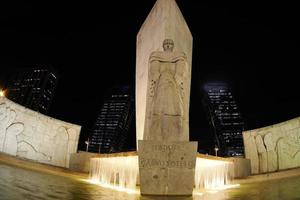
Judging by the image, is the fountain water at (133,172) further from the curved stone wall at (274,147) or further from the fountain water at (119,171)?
the curved stone wall at (274,147)

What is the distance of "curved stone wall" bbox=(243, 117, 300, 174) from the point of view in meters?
12.9

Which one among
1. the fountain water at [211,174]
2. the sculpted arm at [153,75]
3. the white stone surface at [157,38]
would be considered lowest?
the fountain water at [211,174]

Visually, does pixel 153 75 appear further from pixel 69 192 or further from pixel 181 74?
pixel 69 192

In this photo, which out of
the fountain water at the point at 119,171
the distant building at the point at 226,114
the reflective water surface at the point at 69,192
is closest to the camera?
the reflective water surface at the point at 69,192

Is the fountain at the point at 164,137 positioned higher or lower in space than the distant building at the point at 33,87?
lower

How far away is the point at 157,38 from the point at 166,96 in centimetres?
423

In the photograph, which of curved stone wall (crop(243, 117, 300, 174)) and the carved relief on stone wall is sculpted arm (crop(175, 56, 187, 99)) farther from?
the carved relief on stone wall

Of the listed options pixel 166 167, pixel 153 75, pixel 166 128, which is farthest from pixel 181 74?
pixel 166 167

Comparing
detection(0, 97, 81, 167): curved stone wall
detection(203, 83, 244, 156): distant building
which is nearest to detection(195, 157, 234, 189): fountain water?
detection(0, 97, 81, 167): curved stone wall

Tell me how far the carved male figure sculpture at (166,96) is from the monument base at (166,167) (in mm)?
832

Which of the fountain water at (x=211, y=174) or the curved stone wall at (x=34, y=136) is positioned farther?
the curved stone wall at (x=34, y=136)

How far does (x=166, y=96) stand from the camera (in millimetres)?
8234

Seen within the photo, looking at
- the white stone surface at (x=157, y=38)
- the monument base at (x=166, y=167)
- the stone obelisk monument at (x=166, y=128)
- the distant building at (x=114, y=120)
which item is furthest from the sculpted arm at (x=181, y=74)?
the distant building at (x=114, y=120)

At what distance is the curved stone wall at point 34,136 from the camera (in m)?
13.8
